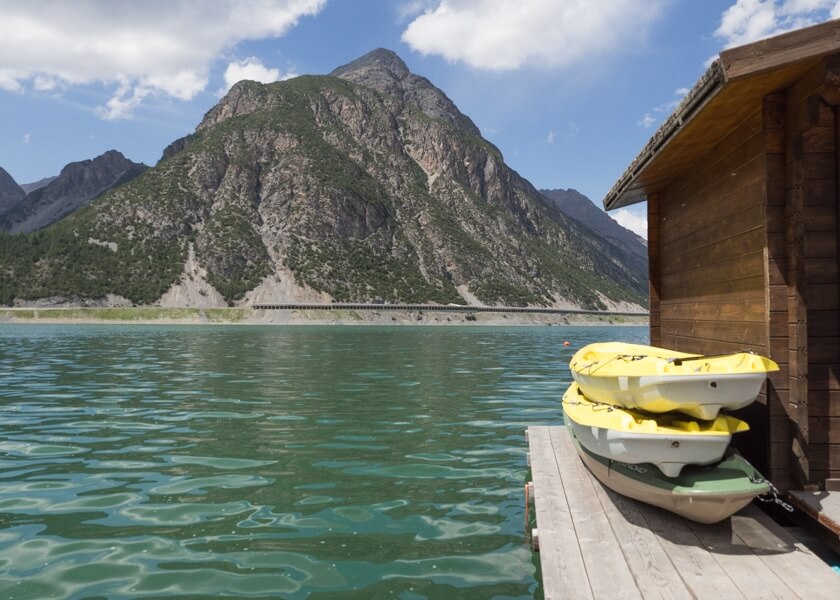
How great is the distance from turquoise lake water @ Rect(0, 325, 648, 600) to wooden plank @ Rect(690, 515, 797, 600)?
1.80 metres

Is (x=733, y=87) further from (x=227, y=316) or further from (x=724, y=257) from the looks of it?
(x=227, y=316)

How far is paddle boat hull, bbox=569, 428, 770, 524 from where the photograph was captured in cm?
584

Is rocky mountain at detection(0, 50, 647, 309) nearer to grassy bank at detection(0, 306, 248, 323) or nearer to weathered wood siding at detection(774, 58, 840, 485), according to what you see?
grassy bank at detection(0, 306, 248, 323)

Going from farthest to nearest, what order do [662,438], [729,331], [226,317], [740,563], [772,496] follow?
[226,317] < [729,331] < [772,496] < [662,438] < [740,563]

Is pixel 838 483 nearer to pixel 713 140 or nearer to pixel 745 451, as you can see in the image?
pixel 745 451

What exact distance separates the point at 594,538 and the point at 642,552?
19.7 inches

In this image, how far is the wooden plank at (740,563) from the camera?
4.95 metres

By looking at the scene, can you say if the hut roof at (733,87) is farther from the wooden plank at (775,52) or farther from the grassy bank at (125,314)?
the grassy bank at (125,314)

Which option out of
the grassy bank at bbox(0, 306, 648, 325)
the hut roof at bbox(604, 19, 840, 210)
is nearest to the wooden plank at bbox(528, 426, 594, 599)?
the hut roof at bbox(604, 19, 840, 210)

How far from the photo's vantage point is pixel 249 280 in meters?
154

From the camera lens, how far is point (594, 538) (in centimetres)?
609

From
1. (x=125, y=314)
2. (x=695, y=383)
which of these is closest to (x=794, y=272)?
(x=695, y=383)

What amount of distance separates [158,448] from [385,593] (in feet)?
25.2

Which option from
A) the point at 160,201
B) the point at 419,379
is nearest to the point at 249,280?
the point at 160,201
